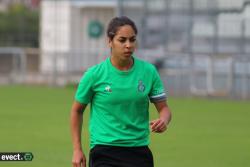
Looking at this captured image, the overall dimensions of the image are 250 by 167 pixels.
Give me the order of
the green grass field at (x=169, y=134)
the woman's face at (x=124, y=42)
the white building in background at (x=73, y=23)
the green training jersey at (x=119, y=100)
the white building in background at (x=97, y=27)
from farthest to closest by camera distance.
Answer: the white building in background at (x=73, y=23)
the white building in background at (x=97, y=27)
the green grass field at (x=169, y=134)
the green training jersey at (x=119, y=100)
the woman's face at (x=124, y=42)

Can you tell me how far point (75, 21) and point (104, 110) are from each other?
37324 millimetres

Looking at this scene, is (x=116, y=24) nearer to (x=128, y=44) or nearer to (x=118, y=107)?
(x=128, y=44)

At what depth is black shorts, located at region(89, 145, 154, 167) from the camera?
20.7ft

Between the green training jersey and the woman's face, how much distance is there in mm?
151

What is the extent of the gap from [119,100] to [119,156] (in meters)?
0.43

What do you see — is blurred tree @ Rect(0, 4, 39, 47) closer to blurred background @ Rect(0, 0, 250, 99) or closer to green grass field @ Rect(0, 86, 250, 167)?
blurred background @ Rect(0, 0, 250, 99)

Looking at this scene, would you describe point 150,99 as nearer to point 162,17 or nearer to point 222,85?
point 222,85

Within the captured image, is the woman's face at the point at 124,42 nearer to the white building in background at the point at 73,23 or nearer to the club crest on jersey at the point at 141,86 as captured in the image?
the club crest on jersey at the point at 141,86

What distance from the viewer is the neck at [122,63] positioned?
6.29m

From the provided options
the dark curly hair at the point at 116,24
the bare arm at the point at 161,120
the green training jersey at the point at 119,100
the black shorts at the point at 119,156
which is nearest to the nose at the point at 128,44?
the dark curly hair at the point at 116,24

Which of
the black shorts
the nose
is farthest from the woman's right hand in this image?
the nose

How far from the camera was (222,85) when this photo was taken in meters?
30.7

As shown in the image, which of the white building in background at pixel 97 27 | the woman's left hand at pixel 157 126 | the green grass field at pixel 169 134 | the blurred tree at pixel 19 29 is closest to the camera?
the woman's left hand at pixel 157 126

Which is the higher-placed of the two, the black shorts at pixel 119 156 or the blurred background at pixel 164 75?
the black shorts at pixel 119 156
